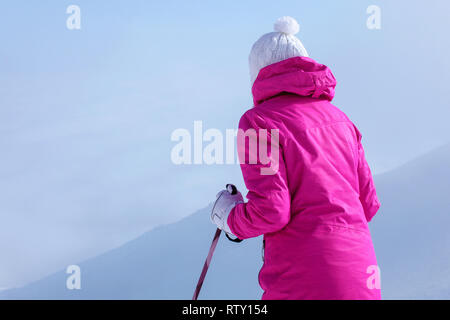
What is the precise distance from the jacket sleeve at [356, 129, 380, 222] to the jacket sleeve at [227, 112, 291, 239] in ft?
1.43

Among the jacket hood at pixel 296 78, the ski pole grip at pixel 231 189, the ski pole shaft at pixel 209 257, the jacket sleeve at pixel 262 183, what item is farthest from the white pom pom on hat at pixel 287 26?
the ski pole shaft at pixel 209 257

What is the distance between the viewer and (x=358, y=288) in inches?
65.3

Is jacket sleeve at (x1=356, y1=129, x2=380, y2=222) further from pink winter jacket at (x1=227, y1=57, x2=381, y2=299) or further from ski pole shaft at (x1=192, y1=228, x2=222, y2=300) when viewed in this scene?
ski pole shaft at (x1=192, y1=228, x2=222, y2=300)

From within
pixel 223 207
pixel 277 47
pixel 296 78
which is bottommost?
pixel 223 207

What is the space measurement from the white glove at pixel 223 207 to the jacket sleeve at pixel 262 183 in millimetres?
131

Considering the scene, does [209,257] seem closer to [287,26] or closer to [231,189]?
[231,189]

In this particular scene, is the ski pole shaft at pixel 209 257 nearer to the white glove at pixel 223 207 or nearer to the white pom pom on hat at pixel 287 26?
the white glove at pixel 223 207

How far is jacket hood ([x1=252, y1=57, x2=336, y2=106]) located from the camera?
1.76 meters

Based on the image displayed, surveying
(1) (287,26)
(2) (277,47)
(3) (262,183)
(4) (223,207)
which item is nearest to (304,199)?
(3) (262,183)

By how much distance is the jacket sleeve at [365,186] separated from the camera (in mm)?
1930

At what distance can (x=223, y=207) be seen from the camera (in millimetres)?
1879

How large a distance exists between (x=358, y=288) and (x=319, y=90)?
716 mm

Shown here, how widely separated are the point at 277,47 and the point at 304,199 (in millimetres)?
592
